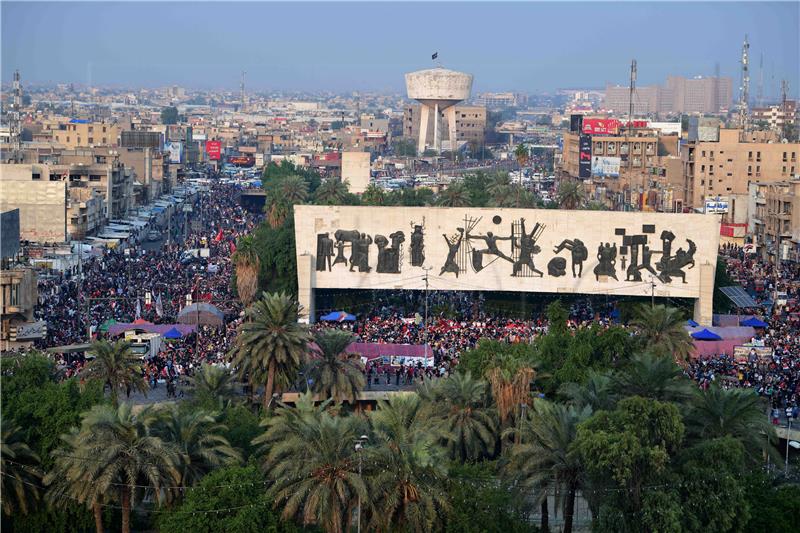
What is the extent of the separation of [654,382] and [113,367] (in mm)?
12786

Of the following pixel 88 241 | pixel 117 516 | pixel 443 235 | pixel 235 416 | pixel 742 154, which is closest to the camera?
pixel 117 516

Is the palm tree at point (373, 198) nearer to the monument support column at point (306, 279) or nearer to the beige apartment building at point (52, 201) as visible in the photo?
the beige apartment building at point (52, 201)

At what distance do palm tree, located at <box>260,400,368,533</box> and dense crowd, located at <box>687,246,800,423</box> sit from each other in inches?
478

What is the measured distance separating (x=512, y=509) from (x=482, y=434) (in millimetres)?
4415

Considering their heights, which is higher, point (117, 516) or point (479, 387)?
point (479, 387)

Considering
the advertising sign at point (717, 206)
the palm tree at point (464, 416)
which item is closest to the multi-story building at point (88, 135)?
the advertising sign at point (717, 206)

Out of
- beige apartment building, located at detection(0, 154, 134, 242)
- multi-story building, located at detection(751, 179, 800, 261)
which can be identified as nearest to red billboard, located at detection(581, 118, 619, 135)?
multi-story building, located at detection(751, 179, 800, 261)

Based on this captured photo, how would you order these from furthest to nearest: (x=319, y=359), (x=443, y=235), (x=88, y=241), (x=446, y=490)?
(x=88, y=241), (x=443, y=235), (x=319, y=359), (x=446, y=490)

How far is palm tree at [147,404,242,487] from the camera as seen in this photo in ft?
102

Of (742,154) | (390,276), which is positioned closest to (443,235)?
(390,276)

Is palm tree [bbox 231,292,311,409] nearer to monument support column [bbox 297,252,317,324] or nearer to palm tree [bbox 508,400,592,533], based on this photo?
palm tree [bbox 508,400,592,533]

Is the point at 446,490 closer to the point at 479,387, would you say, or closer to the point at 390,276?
the point at 479,387


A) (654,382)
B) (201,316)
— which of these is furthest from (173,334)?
(654,382)

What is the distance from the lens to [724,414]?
32781 millimetres
